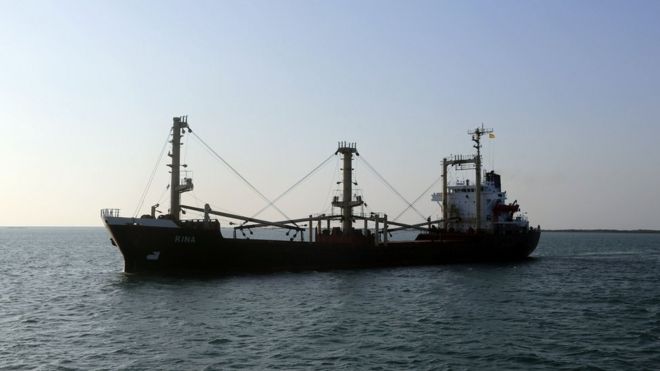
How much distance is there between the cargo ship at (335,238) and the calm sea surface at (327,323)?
87.4 inches

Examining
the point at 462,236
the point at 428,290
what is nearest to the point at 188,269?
the point at 428,290

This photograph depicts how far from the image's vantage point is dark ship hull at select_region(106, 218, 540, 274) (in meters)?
36.6

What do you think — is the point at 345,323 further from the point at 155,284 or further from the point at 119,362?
the point at 155,284

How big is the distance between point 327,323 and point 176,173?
20967 mm

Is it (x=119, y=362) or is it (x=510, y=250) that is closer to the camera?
(x=119, y=362)

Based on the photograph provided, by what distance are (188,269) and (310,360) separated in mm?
22261

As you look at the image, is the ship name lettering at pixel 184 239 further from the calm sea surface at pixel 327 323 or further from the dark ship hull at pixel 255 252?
the calm sea surface at pixel 327 323

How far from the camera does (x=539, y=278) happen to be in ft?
137

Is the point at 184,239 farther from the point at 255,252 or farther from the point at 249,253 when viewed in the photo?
the point at 255,252

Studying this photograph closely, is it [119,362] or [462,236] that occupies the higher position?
[462,236]

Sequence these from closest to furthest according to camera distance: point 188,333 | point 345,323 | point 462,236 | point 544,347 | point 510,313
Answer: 1. point 544,347
2. point 188,333
3. point 345,323
4. point 510,313
5. point 462,236

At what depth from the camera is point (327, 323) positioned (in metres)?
22.9

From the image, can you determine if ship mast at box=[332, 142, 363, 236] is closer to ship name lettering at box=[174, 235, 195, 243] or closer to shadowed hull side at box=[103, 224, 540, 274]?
shadowed hull side at box=[103, 224, 540, 274]

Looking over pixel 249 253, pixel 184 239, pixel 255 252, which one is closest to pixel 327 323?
pixel 184 239
